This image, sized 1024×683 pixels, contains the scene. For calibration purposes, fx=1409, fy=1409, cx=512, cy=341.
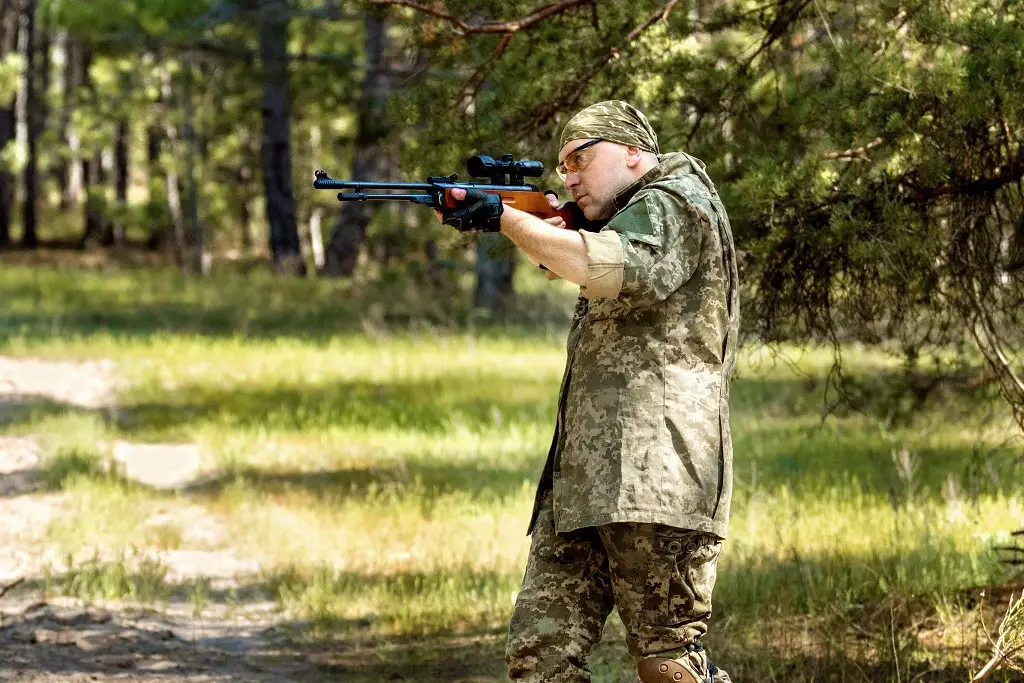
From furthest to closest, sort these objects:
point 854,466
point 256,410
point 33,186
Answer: point 33,186
point 256,410
point 854,466

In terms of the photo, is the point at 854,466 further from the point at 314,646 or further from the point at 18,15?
the point at 18,15

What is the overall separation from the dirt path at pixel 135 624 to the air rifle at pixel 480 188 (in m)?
2.58

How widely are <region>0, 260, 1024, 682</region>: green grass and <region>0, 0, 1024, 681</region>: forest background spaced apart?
0.03 meters

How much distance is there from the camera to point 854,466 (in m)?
9.66

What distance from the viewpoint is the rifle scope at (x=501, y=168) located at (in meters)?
3.99

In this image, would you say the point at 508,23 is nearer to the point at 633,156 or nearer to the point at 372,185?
the point at 633,156

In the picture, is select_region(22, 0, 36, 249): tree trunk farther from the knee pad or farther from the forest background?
the knee pad

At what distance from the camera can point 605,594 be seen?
13.6 feet

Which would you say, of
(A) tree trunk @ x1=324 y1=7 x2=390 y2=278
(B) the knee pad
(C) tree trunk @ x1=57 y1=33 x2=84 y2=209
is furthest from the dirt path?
(C) tree trunk @ x1=57 y1=33 x2=84 y2=209

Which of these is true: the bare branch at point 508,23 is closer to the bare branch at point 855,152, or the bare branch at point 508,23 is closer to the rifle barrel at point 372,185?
the bare branch at point 855,152

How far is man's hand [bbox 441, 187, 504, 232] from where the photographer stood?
3.76 m

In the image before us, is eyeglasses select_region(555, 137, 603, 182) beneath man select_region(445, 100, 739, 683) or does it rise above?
above

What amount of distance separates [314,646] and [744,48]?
3.38 meters

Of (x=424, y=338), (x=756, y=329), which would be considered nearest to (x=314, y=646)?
(x=756, y=329)
